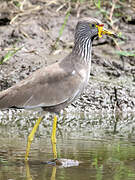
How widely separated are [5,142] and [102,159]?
141 cm

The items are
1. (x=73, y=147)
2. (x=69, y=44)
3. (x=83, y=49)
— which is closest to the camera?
(x=73, y=147)

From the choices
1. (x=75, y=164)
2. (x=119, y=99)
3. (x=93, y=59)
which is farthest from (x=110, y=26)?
(x=75, y=164)

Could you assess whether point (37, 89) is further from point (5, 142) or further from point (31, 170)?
point (31, 170)

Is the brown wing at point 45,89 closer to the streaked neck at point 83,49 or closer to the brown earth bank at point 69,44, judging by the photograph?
the streaked neck at point 83,49

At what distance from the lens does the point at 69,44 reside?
9.91 meters

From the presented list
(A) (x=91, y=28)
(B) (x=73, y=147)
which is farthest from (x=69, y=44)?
(B) (x=73, y=147)

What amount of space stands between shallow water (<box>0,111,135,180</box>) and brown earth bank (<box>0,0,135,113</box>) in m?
0.57

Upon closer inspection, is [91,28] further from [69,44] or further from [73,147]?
[69,44]

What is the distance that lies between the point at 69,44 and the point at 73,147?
4.18 meters

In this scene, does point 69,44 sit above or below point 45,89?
above

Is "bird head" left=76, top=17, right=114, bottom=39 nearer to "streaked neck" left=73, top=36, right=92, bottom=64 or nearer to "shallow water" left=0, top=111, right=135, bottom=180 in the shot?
"streaked neck" left=73, top=36, right=92, bottom=64

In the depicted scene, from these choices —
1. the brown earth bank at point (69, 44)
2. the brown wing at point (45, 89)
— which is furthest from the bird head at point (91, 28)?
the brown earth bank at point (69, 44)

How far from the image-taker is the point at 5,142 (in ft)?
20.4

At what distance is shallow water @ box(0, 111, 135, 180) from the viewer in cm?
496
